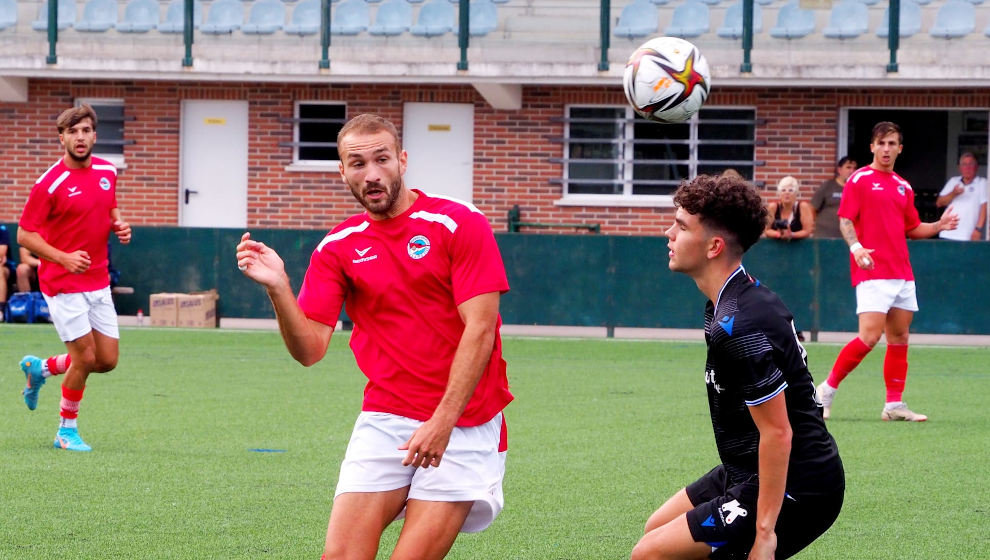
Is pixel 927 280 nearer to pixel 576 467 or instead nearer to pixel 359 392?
pixel 359 392

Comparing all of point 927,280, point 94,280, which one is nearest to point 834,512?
point 94,280

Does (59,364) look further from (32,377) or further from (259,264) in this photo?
(259,264)

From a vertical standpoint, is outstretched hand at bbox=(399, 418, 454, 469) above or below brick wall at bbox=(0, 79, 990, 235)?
below

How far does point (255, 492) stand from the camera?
293 inches

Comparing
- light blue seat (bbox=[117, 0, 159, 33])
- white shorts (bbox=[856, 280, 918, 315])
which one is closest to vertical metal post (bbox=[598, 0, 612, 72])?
light blue seat (bbox=[117, 0, 159, 33])

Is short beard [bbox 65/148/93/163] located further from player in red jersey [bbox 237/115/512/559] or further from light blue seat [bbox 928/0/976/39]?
light blue seat [bbox 928/0/976/39]

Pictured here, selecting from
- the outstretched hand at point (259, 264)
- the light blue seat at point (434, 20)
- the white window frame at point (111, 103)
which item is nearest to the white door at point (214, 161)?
the white window frame at point (111, 103)

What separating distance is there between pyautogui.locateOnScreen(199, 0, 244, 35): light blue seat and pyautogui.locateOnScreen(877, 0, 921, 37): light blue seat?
9.83 m

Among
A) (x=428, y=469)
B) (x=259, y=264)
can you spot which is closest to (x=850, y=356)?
(x=428, y=469)

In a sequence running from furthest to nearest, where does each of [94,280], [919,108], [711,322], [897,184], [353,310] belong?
1. [919,108]
2. [897,184]
3. [94,280]
4. [353,310]
5. [711,322]

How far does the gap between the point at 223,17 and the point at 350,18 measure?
2.07 m

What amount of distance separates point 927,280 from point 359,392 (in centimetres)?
797

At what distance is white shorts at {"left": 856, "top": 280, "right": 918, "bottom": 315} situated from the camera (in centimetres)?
1029

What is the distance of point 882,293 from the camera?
10.3m
